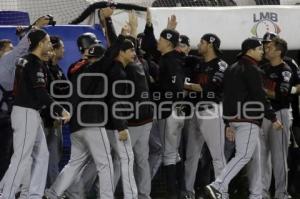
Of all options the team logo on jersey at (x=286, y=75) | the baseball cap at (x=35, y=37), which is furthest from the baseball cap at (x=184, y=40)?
the baseball cap at (x=35, y=37)

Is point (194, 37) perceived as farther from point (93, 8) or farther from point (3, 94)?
point (3, 94)

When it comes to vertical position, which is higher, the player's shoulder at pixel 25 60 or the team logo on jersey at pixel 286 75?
the player's shoulder at pixel 25 60

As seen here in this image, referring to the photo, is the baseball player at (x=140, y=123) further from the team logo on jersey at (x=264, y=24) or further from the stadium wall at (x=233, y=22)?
the team logo on jersey at (x=264, y=24)

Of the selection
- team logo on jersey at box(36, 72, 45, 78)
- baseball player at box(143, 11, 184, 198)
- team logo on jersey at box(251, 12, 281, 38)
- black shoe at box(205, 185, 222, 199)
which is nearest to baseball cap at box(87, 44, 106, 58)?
team logo on jersey at box(36, 72, 45, 78)

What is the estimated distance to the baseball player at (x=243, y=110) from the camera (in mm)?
8359

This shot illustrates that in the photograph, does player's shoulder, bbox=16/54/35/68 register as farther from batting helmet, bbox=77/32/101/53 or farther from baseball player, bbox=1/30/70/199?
batting helmet, bbox=77/32/101/53

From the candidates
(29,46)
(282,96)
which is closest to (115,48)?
(29,46)

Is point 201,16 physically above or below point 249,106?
above

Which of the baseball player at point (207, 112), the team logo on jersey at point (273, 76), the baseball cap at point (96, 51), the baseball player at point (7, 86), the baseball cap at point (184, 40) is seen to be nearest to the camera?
the baseball cap at point (96, 51)

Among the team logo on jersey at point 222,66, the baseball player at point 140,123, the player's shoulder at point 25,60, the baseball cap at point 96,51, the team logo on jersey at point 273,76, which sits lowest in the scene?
the baseball player at point 140,123

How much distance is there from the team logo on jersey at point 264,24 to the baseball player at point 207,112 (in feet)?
4.23

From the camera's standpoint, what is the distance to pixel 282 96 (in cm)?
904

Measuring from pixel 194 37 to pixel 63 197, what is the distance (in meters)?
2.87

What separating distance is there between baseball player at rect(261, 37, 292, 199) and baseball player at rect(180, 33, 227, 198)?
0.58 meters
